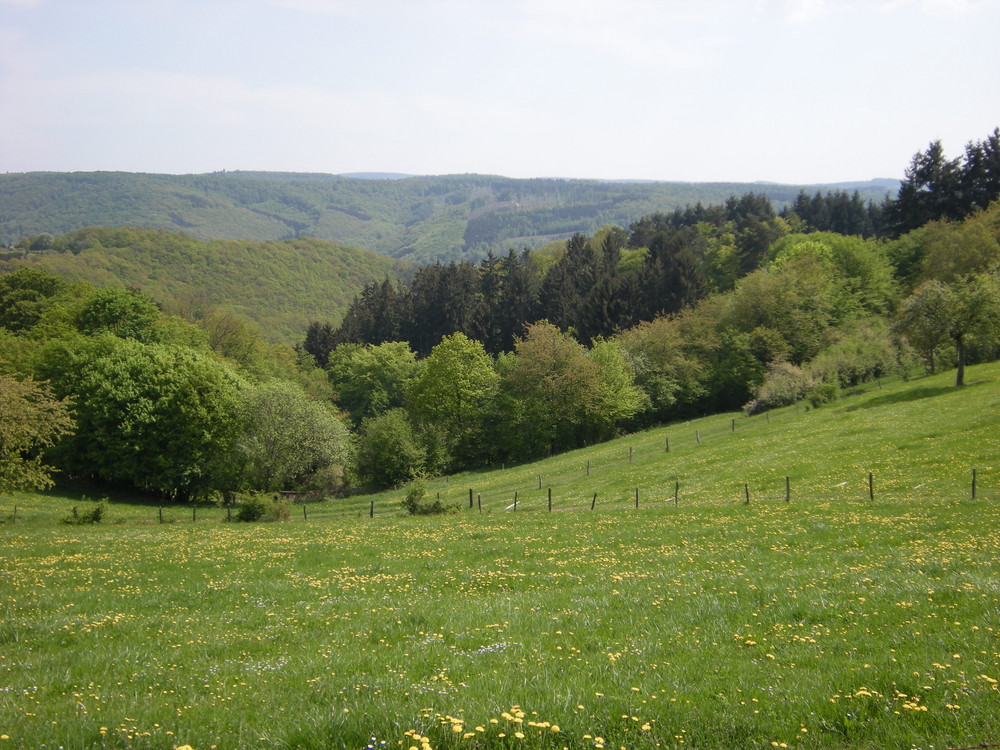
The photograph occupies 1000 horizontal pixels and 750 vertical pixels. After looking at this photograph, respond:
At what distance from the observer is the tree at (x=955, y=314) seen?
→ 1987 inches

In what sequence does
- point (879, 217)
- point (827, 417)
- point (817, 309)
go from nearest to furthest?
point (827, 417)
point (817, 309)
point (879, 217)

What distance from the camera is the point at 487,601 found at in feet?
47.5

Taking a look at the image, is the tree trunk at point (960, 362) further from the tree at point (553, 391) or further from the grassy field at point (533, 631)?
the tree at point (553, 391)

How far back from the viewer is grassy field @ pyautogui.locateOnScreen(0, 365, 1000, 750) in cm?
714

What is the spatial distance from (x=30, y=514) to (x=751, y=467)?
143 feet

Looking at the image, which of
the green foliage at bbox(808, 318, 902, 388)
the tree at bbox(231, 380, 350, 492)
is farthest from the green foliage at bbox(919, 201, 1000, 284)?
the tree at bbox(231, 380, 350, 492)

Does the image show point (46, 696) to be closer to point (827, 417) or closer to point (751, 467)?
point (751, 467)

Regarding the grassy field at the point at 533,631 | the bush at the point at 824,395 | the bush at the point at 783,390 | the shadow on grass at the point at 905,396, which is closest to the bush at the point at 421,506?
the grassy field at the point at 533,631

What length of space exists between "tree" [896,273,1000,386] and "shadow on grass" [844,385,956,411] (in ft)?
4.99

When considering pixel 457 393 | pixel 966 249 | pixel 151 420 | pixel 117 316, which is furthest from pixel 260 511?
pixel 966 249

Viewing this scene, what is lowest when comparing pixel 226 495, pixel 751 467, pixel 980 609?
pixel 226 495

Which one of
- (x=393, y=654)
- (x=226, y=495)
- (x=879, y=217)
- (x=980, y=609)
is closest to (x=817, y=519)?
(x=980, y=609)

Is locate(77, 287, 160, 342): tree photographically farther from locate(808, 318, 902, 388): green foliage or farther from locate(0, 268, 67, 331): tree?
locate(808, 318, 902, 388): green foliage

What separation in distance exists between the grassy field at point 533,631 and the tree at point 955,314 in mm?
26043
